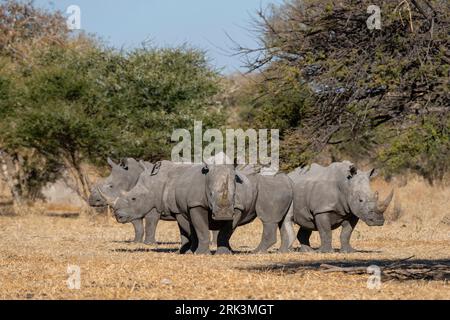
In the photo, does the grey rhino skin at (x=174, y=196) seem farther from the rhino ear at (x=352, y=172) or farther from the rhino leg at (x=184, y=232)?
the rhino ear at (x=352, y=172)

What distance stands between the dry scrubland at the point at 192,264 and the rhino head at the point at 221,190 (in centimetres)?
83

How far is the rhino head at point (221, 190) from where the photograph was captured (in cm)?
1822

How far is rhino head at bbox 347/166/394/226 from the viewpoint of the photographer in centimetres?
1925

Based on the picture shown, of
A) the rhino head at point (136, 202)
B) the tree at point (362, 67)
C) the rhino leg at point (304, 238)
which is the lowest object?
the rhino leg at point (304, 238)

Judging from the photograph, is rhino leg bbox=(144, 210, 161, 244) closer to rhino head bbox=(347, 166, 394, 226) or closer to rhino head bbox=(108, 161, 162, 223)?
rhino head bbox=(108, 161, 162, 223)

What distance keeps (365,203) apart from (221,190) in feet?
9.60

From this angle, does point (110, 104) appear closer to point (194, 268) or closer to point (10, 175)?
point (10, 175)

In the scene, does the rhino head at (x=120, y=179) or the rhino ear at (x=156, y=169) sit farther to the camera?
the rhino head at (x=120, y=179)

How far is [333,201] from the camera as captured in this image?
19.8 metres

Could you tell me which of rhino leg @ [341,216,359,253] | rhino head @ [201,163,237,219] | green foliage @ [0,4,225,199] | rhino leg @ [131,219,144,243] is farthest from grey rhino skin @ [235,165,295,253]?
green foliage @ [0,4,225,199]

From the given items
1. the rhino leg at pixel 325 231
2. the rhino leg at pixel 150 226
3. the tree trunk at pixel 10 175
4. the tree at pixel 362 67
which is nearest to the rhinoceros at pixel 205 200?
the rhino leg at pixel 325 231
